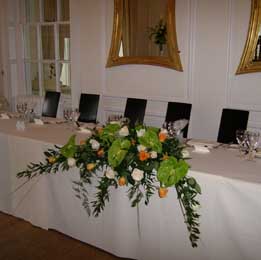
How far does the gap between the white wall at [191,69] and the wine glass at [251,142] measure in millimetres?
1414

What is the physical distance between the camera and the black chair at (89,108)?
400cm

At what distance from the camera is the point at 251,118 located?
138 inches

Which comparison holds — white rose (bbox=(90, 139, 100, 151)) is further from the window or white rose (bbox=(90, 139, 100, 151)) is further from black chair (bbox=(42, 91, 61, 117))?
the window

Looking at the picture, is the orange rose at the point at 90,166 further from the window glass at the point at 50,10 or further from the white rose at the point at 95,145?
the window glass at the point at 50,10

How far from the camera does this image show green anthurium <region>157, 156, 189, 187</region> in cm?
157

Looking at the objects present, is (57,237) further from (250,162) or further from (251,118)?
(251,118)

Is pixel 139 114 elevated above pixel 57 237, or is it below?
above

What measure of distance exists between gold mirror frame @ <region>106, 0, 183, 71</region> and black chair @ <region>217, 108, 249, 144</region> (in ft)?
3.52

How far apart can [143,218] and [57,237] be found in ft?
2.67

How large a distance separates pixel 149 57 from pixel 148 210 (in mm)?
2371

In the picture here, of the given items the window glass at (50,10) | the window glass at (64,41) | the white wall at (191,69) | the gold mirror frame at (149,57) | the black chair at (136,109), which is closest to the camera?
the white wall at (191,69)

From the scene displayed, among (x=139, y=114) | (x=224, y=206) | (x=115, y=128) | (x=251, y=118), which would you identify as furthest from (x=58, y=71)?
(x=224, y=206)

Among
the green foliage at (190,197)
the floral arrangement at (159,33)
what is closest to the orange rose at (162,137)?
the green foliage at (190,197)

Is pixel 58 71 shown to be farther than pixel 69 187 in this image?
Yes
